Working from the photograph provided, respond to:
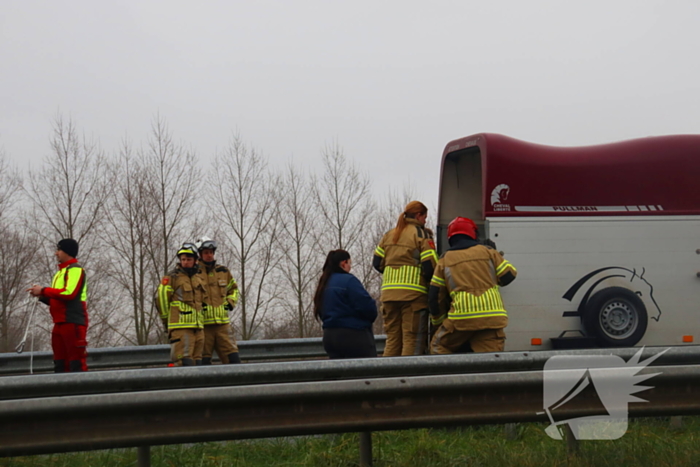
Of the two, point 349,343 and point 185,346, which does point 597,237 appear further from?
point 185,346

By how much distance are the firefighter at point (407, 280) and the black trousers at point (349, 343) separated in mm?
645

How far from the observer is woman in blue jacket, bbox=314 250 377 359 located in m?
7.42

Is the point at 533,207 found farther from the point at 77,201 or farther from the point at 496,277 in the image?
the point at 77,201

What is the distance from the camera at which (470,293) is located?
20.9 ft

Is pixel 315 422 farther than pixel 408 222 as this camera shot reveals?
No

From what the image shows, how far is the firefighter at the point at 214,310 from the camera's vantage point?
29.1 ft

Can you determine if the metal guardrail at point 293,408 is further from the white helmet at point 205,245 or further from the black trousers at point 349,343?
the white helmet at point 205,245

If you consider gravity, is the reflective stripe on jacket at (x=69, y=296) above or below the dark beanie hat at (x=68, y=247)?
below

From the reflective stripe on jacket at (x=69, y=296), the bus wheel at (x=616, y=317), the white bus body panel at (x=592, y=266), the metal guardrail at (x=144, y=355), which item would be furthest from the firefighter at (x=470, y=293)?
the reflective stripe on jacket at (x=69, y=296)

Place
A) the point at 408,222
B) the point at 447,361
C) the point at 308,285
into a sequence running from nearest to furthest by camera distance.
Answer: the point at 447,361, the point at 408,222, the point at 308,285

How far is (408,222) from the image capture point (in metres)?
8.28

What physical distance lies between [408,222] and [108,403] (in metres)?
5.20

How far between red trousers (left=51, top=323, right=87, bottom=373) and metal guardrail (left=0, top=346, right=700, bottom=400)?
13.7 ft

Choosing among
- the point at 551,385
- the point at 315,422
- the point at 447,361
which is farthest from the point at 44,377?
the point at 551,385
